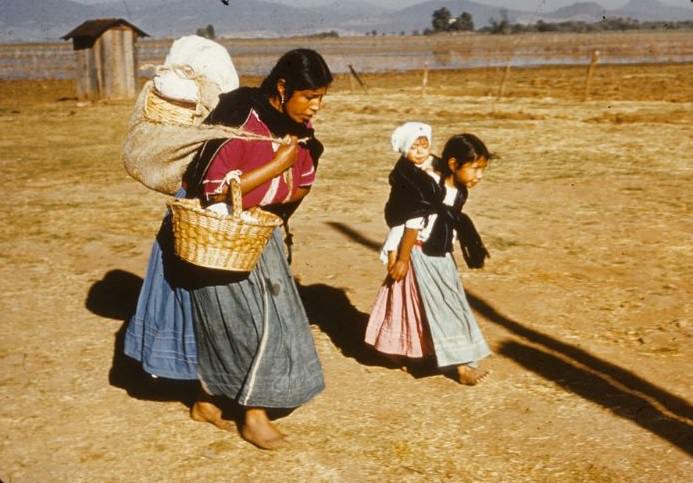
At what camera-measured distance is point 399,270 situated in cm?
434

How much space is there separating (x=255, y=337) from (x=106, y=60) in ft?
64.9

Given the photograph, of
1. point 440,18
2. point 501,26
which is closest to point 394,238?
point 440,18

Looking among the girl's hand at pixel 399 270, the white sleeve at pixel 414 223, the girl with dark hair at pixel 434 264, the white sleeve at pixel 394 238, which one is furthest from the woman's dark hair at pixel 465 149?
the girl's hand at pixel 399 270

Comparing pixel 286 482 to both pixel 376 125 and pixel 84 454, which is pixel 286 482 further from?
pixel 376 125

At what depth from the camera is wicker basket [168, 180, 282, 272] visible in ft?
10.7

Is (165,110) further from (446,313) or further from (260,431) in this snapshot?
(446,313)

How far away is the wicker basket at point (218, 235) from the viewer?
3.26 m

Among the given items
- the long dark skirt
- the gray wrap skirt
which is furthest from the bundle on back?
the gray wrap skirt

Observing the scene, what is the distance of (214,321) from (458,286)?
4.64ft

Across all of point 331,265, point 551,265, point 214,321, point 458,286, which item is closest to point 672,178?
point 551,265

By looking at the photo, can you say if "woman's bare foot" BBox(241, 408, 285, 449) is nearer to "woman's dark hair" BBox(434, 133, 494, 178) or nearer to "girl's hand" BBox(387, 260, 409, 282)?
"girl's hand" BBox(387, 260, 409, 282)

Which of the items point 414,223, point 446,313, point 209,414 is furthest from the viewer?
point 446,313

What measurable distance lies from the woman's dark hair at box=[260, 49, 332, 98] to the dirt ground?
1.56 meters

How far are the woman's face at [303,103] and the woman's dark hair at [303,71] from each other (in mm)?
21
